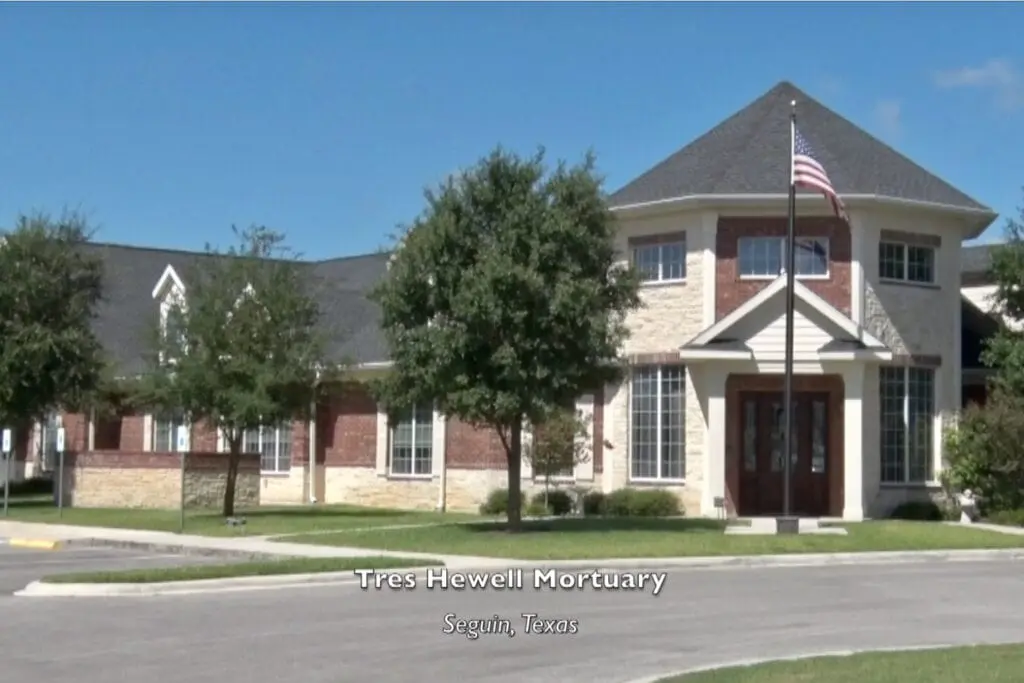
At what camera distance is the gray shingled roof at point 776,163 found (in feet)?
110

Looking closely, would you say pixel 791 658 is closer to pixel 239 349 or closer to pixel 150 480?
pixel 239 349

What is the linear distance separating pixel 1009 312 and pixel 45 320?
22572 millimetres

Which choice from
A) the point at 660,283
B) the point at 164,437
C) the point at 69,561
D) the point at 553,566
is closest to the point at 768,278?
the point at 660,283

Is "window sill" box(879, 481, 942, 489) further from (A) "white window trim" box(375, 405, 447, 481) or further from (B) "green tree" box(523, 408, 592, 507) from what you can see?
(A) "white window trim" box(375, 405, 447, 481)

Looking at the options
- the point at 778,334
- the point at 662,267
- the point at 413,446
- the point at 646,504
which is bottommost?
the point at 646,504

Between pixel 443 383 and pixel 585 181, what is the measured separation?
13.8 ft

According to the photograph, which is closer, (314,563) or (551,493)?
(314,563)

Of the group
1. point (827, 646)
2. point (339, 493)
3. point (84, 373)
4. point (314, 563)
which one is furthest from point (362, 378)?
point (827, 646)

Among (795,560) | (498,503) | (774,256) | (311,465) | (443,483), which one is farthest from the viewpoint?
(311,465)

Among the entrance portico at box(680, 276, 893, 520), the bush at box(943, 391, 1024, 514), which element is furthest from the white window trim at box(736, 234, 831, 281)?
the bush at box(943, 391, 1024, 514)

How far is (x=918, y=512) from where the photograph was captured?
33375mm

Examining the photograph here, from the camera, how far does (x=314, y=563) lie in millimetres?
21672

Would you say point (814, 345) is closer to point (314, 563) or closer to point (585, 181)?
point (585, 181)

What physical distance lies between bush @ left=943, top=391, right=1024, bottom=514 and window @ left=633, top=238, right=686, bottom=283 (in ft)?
22.1
